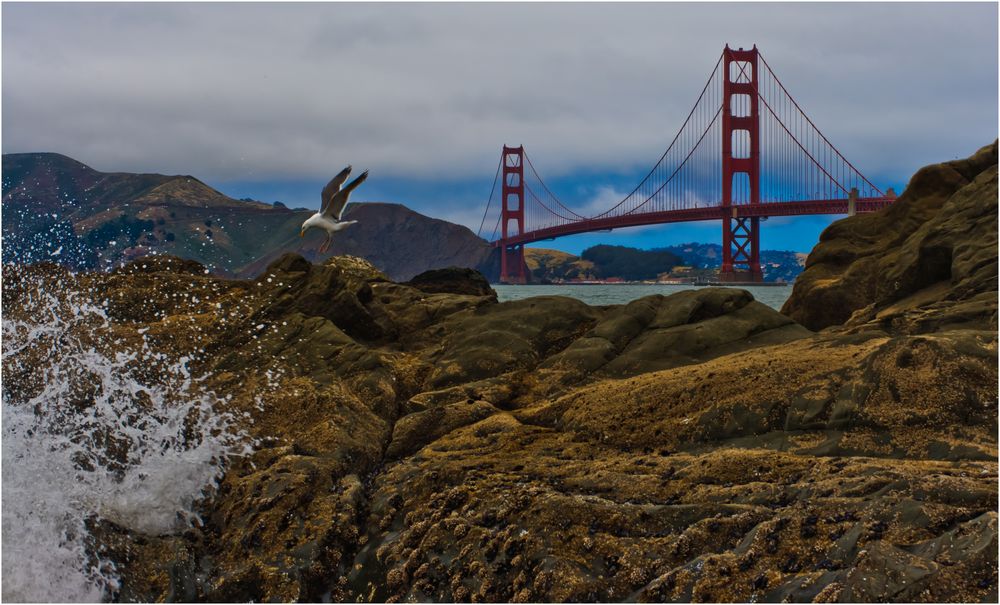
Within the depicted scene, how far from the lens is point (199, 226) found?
241 ft

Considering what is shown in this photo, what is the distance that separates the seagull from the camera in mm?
9289

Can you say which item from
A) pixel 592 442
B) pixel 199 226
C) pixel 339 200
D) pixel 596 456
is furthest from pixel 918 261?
pixel 199 226

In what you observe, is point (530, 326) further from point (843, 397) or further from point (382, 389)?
point (843, 397)

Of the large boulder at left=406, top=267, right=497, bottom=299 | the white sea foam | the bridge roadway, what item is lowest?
the white sea foam

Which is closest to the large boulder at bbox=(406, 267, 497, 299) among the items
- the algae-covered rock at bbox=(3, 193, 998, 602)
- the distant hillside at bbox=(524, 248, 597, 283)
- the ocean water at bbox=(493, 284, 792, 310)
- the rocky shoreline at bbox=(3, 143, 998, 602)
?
the rocky shoreline at bbox=(3, 143, 998, 602)

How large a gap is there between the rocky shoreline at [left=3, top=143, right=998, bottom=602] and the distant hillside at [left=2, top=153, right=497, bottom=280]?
53877 mm

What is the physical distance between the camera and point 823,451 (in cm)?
558

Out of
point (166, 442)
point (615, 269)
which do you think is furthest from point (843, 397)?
point (615, 269)

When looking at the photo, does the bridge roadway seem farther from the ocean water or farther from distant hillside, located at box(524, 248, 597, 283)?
distant hillside, located at box(524, 248, 597, 283)

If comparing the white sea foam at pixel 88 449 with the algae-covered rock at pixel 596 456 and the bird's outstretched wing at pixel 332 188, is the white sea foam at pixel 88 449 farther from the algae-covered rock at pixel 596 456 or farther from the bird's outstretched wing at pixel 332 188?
the bird's outstretched wing at pixel 332 188

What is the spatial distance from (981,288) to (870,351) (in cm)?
251

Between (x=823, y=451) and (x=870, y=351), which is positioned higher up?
(x=870, y=351)

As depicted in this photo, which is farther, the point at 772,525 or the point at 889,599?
the point at 772,525

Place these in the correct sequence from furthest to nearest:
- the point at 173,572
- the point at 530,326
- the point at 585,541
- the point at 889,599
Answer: the point at 530,326 → the point at 173,572 → the point at 585,541 → the point at 889,599
